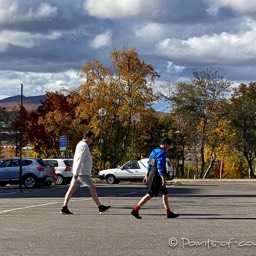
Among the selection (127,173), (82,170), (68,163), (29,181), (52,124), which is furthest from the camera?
(52,124)

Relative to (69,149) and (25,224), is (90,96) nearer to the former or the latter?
(69,149)

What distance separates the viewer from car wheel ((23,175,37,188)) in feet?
114

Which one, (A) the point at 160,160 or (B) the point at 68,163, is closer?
(A) the point at 160,160

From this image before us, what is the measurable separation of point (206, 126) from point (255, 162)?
1989 cm

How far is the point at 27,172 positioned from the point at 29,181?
0.44 m

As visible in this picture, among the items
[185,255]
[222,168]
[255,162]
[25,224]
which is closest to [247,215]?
[25,224]

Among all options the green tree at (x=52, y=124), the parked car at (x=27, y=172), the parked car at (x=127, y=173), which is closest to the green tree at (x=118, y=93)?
the green tree at (x=52, y=124)

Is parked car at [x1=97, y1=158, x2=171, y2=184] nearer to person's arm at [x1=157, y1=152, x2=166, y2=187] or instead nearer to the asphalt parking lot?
the asphalt parking lot

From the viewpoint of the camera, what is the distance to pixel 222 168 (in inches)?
3917

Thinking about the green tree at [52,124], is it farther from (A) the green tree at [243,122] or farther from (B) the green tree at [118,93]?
(A) the green tree at [243,122]

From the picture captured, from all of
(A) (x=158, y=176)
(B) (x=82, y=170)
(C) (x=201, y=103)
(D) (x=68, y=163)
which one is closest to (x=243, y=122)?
(C) (x=201, y=103)

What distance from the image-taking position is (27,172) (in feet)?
114

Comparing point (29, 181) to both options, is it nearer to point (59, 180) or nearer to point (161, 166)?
point (59, 180)

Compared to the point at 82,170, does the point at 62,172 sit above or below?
below
